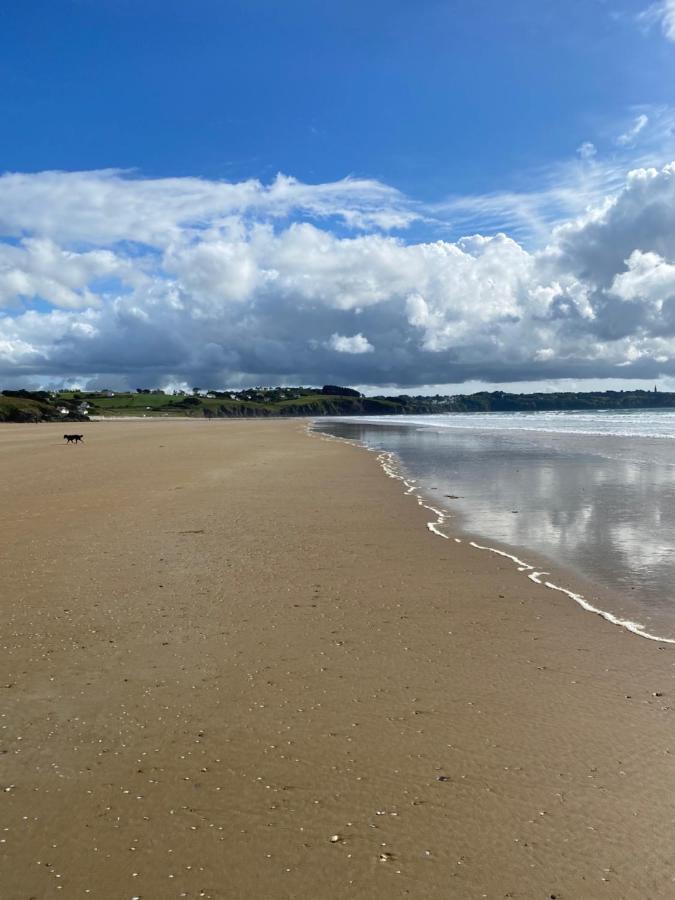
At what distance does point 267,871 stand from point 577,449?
3432 centimetres

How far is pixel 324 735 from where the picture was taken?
4.91 meters

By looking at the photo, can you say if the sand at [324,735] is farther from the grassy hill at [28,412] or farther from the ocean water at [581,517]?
the grassy hill at [28,412]

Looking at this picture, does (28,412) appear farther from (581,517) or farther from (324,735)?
(324,735)

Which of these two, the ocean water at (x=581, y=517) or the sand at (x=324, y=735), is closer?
the sand at (x=324, y=735)

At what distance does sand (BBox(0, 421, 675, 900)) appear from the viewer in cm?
356

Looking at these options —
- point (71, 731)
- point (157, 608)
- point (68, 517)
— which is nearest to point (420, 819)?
point (71, 731)

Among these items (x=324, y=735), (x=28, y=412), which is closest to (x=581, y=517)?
(x=324, y=735)

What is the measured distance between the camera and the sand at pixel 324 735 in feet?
11.7

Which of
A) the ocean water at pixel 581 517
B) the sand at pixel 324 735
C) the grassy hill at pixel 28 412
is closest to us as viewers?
the sand at pixel 324 735

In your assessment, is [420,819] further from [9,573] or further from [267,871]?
[9,573]

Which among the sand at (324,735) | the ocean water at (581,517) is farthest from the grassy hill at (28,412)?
the sand at (324,735)

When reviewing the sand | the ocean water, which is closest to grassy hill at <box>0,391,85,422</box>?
the ocean water

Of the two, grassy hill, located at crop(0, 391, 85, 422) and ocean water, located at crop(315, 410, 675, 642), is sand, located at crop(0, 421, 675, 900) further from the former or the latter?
grassy hill, located at crop(0, 391, 85, 422)

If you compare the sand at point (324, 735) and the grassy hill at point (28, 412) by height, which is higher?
the grassy hill at point (28, 412)
